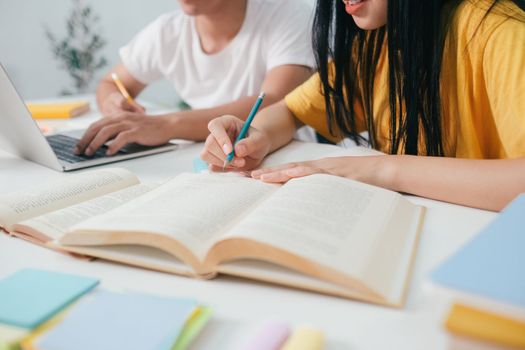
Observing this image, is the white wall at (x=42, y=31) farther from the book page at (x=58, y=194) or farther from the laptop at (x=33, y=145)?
the book page at (x=58, y=194)

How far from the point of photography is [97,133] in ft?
3.35

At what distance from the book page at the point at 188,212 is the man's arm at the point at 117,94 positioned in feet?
2.46

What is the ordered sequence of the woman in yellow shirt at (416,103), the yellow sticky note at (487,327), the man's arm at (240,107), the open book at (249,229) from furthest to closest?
1. the man's arm at (240,107)
2. the woman in yellow shirt at (416,103)
3. the open book at (249,229)
4. the yellow sticky note at (487,327)

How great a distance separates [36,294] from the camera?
0.45 meters

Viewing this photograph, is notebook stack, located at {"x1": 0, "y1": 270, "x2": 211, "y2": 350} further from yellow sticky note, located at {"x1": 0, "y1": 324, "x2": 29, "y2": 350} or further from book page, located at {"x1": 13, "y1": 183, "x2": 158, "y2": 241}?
book page, located at {"x1": 13, "y1": 183, "x2": 158, "y2": 241}

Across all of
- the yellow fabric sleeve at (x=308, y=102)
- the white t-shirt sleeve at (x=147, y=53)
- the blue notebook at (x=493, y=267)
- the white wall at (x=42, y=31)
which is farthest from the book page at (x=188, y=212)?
the white wall at (x=42, y=31)

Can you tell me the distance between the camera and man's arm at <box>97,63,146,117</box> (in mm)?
1424

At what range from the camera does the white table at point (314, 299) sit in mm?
396

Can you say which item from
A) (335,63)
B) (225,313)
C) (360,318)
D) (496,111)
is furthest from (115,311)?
(335,63)

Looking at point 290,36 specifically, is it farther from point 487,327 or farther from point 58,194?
point 487,327

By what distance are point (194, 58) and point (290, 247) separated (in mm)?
1289

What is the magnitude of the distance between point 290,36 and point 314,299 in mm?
1201

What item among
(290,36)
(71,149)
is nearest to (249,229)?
(71,149)

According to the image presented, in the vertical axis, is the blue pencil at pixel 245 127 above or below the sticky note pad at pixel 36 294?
below
